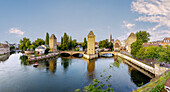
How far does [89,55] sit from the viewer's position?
47250 millimetres

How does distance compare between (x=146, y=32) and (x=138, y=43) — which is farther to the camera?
(x=146, y=32)

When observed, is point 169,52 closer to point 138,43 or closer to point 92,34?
point 138,43

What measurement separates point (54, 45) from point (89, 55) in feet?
113

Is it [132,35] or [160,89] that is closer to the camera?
[160,89]

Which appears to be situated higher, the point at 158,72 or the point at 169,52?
the point at 169,52

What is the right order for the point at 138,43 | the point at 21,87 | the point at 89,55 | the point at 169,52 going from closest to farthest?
the point at 21,87 → the point at 169,52 → the point at 138,43 → the point at 89,55

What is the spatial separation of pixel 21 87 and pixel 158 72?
2905cm

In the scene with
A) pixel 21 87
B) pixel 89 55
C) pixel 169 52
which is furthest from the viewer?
pixel 89 55

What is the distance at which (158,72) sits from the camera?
847 inches

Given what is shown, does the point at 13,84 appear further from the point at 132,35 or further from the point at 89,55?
the point at 132,35

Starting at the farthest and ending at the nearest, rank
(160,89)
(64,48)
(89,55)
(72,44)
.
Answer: (72,44), (64,48), (89,55), (160,89)

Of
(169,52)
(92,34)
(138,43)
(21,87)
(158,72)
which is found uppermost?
(92,34)

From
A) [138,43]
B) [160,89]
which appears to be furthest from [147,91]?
[138,43]

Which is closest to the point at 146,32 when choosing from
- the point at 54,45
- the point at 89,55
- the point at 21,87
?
the point at 89,55
